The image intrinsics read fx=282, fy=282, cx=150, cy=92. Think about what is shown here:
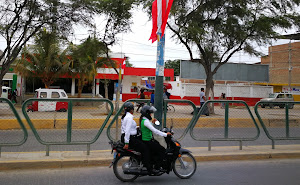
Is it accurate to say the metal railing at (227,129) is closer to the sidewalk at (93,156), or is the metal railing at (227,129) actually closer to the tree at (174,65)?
the sidewalk at (93,156)

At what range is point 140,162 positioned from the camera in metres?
5.29

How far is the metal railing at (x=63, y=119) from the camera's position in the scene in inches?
256

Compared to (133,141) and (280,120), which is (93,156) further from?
(280,120)

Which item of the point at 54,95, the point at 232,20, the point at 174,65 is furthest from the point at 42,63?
the point at 174,65

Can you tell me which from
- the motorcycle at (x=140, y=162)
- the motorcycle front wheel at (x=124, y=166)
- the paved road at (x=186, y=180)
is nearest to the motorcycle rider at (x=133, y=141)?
the motorcycle at (x=140, y=162)

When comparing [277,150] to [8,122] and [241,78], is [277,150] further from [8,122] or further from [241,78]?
[241,78]

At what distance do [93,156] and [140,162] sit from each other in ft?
5.75

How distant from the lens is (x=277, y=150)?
7.76 metres

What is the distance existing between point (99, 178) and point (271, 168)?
3.87 m

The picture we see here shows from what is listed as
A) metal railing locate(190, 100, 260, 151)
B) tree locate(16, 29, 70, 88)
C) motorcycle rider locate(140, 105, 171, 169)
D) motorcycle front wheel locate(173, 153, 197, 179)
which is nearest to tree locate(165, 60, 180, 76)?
tree locate(16, 29, 70, 88)

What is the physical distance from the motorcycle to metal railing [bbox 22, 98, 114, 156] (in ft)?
5.02

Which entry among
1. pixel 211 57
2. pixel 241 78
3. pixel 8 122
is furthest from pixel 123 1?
pixel 241 78

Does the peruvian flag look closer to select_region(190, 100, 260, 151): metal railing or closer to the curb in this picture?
select_region(190, 100, 260, 151): metal railing

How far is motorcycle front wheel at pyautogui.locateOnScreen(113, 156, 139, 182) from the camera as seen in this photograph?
523 centimetres
